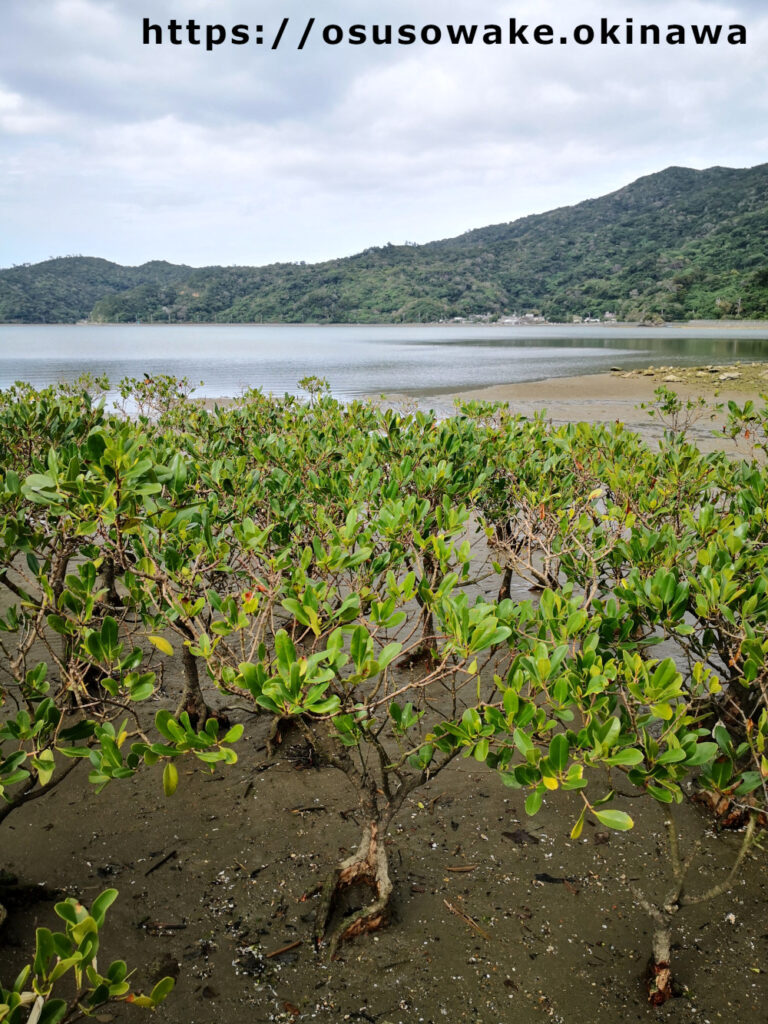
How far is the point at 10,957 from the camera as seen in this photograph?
8.99ft

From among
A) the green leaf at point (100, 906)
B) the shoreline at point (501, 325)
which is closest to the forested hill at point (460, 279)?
the shoreline at point (501, 325)

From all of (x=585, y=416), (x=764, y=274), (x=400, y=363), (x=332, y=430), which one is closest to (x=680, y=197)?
(x=764, y=274)

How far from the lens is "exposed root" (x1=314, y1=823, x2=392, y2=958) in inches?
111

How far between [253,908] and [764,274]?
11036cm

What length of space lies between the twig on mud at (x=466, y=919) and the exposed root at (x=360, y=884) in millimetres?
328

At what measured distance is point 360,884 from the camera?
3057 millimetres

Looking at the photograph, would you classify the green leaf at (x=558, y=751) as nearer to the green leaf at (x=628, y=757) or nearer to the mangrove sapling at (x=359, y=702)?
the green leaf at (x=628, y=757)

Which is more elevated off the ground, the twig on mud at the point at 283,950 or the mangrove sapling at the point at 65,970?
the mangrove sapling at the point at 65,970

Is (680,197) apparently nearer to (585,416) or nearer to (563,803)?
(585,416)

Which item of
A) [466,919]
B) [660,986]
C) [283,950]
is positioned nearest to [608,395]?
[466,919]

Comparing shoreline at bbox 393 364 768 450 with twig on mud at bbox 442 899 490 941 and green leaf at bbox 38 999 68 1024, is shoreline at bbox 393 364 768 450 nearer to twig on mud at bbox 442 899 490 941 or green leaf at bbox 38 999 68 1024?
twig on mud at bbox 442 899 490 941

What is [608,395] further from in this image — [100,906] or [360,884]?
[100,906]

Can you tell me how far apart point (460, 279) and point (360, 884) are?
14977 centimetres

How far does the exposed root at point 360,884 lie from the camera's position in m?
2.82
